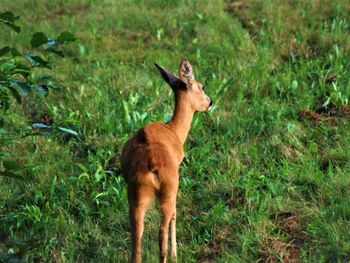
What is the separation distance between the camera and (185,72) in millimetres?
6816

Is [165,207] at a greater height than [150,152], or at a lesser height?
lesser

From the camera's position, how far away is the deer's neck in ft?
22.0

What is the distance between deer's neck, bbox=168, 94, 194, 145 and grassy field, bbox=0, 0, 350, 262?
80cm

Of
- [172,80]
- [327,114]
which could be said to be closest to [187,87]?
[172,80]

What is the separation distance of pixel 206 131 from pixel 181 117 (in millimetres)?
1608

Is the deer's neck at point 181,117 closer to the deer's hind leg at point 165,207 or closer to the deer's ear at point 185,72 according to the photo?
the deer's ear at point 185,72

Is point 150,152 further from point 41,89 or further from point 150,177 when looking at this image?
point 41,89

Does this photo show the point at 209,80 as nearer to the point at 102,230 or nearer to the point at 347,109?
the point at 347,109

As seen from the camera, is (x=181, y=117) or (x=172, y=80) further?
(x=181, y=117)

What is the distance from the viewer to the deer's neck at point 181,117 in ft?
22.0

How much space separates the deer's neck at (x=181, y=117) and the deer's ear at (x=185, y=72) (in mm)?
160

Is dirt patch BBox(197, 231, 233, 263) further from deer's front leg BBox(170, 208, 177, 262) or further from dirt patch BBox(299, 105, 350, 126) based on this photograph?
dirt patch BBox(299, 105, 350, 126)

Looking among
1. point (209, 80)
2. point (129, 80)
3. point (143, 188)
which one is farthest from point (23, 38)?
point (143, 188)

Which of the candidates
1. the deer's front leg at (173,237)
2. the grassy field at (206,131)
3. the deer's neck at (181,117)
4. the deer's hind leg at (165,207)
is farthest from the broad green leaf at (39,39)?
the deer's neck at (181,117)
